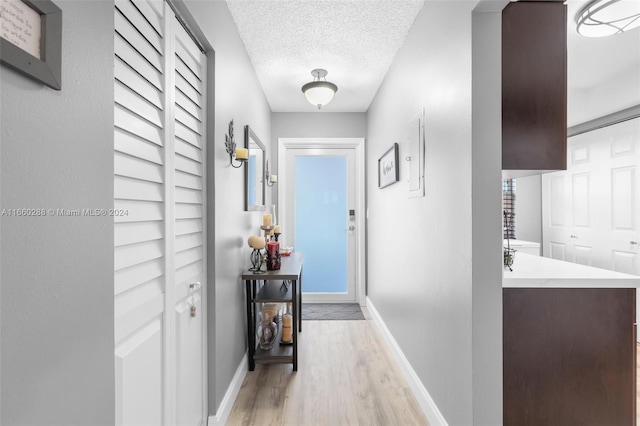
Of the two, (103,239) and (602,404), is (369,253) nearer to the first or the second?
(602,404)

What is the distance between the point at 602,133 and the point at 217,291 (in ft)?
12.7

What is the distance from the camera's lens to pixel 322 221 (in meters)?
4.10

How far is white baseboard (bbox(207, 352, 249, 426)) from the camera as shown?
167 cm

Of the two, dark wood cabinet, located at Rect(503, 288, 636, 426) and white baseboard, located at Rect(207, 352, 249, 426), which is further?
white baseboard, located at Rect(207, 352, 249, 426)

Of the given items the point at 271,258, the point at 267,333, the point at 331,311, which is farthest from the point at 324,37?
the point at 331,311

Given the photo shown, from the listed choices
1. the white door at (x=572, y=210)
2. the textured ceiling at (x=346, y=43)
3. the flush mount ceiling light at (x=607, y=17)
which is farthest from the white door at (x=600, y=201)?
the flush mount ceiling light at (x=607, y=17)

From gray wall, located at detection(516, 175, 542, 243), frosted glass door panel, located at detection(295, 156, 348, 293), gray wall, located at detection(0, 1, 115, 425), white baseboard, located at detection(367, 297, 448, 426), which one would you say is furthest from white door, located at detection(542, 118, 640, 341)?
gray wall, located at detection(0, 1, 115, 425)

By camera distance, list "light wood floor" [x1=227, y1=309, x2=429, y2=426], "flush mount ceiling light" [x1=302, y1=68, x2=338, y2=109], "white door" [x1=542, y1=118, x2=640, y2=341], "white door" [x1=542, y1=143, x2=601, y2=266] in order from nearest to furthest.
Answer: "light wood floor" [x1=227, y1=309, x2=429, y2=426] < "flush mount ceiling light" [x1=302, y1=68, x2=338, y2=109] < "white door" [x1=542, y1=118, x2=640, y2=341] < "white door" [x1=542, y1=143, x2=601, y2=266]

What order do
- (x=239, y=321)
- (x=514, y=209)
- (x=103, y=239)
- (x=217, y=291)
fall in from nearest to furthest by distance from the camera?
(x=103, y=239) < (x=217, y=291) < (x=239, y=321) < (x=514, y=209)

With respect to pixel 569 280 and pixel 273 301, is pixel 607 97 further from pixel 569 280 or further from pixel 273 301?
pixel 273 301

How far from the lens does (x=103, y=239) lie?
79cm

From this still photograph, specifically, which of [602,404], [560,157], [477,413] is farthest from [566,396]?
[560,157]

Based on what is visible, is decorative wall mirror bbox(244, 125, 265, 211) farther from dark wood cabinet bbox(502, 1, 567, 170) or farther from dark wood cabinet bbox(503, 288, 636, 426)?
dark wood cabinet bbox(503, 288, 636, 426)

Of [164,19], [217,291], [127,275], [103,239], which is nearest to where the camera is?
[103,239]
